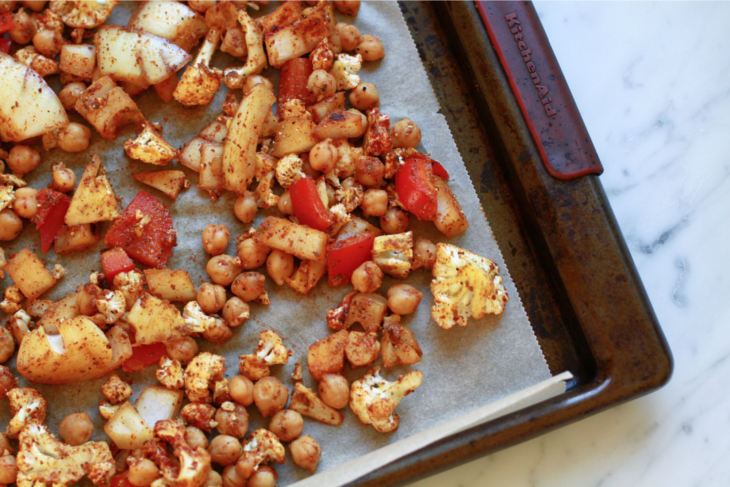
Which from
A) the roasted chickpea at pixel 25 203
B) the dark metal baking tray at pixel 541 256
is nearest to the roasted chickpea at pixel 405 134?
the dark metal baking tray at pixel 541 256

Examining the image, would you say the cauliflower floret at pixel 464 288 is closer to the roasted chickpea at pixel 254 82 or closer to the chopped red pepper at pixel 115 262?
the roasted chickpea at pixel 254 82

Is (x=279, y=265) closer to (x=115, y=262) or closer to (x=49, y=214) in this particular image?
(x=115, y=262)

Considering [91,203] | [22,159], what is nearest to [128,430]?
[91,203]

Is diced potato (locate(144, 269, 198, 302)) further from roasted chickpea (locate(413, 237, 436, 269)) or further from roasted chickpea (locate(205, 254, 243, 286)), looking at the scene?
roasted chickpea (locate(413, 237, 436, 269))

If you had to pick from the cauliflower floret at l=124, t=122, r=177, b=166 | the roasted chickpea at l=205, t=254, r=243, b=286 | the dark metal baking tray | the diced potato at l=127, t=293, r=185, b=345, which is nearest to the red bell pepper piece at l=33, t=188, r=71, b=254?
the cauliflower floret at l=124, t=122, r=177, b=166

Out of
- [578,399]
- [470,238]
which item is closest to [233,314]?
[470,238]
